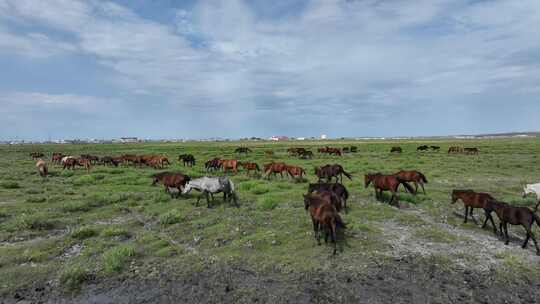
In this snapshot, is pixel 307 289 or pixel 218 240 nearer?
pixel 307 289

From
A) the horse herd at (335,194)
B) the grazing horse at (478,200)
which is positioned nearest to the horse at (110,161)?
the horse herd at (335,194)

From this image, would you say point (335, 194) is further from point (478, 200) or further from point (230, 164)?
point (230, 164)

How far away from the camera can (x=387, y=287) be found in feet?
20.3

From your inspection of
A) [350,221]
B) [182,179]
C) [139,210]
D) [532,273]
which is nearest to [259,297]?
[350,221]

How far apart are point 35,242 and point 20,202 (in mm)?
A: 6483

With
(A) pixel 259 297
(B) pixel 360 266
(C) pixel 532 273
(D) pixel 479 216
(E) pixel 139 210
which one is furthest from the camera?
(E) pixel 139 210

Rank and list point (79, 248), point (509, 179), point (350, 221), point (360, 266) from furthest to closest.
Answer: point (509, 179), point (350, 221), point (79, 248), point (360, 266)

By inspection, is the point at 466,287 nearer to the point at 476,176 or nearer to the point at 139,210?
the point at 139,210

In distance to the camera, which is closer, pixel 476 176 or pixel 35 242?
pixel 35 242

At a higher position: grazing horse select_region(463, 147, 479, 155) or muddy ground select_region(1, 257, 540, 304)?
grazing horse select_region(463, 147, 479, 155)

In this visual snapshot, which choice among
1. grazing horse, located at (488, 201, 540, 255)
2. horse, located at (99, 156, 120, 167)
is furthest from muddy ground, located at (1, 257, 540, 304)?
horse, located at (99, 156, 120, 167)

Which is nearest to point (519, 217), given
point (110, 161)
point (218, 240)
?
point (218, 240)

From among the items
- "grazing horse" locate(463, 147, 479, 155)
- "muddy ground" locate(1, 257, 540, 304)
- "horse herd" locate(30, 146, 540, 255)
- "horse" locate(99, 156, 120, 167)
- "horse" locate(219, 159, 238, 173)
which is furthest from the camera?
"grazing horse" locate(463, 147, 479, 155)

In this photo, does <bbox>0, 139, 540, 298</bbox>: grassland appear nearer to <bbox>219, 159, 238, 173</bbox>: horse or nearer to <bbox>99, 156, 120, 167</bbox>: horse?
<bbox>219, 159, 238, 173</bbox>: horse
